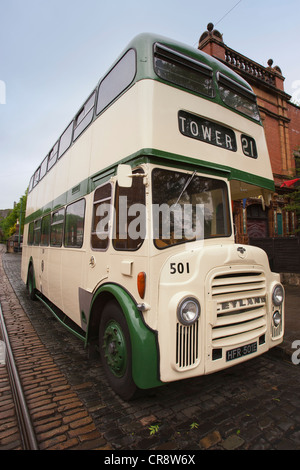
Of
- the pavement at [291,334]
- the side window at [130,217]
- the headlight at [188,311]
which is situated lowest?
the pavement at [291,334]

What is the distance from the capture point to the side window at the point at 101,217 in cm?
325

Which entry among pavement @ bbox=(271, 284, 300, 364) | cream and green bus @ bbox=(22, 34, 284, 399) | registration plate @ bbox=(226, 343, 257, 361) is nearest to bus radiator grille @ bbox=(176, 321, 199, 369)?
cream and green bus @ bbox=(22, 34, 284, 399)

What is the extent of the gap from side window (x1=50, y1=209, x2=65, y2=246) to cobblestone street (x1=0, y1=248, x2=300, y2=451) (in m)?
2.44

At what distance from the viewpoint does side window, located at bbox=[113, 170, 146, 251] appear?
263cm

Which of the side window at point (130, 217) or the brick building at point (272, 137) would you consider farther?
the brick building at point (272, 137)

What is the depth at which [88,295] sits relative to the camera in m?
3.58

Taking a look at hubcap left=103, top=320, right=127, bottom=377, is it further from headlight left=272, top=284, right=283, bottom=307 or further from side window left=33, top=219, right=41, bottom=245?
side window left=33, top=219, right=41, bottom=245

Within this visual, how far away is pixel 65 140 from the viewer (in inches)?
219

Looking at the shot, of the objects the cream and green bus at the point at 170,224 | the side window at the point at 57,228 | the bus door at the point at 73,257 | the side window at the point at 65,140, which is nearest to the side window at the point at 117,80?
the cream and green bus at the point at 170,224

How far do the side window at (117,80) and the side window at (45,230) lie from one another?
3496 mm

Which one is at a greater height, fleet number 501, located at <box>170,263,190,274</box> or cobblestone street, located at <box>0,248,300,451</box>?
fleet number 501, located at <box>170,263,190,274</box>

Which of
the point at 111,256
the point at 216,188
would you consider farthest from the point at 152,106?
the point at 111,256

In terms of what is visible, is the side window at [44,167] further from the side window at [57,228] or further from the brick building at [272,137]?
the brick building at [272,137]
